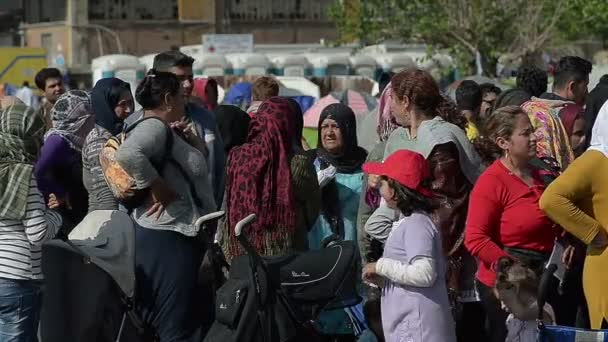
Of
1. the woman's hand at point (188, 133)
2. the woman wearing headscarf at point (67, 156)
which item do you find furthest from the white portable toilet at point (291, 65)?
the woman's hand at point (188, 133)

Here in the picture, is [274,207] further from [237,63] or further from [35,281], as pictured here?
[237,63]

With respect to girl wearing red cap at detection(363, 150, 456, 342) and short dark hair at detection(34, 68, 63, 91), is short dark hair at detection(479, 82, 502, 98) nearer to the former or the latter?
short dark hair at detection(34, 68, 63, 91)

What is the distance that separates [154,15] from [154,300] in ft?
164

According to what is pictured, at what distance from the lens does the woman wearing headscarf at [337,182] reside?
8.52 m

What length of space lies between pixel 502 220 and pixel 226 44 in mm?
32943

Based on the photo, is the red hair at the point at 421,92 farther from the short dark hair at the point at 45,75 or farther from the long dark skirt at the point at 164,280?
the short dark hair at the point at 45,75

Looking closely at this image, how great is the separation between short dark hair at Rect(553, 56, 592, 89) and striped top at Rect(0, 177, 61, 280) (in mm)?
3995

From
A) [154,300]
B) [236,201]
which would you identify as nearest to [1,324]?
[154,300]

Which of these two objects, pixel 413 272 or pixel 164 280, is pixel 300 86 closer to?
pixel 164 280

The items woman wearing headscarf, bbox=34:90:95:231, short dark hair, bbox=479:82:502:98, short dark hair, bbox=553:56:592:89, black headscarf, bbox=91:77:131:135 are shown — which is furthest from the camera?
short dark hair, bbox=479:82:502:98

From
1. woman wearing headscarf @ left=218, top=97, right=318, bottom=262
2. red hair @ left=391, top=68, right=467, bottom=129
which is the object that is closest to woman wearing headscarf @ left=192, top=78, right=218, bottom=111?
woman wearing headscarf @ left=218, top=97, right=318, bottom=262

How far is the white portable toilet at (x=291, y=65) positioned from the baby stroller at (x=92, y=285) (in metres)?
27.0

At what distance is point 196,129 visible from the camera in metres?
8.17

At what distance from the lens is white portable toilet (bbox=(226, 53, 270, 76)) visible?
112 ft
